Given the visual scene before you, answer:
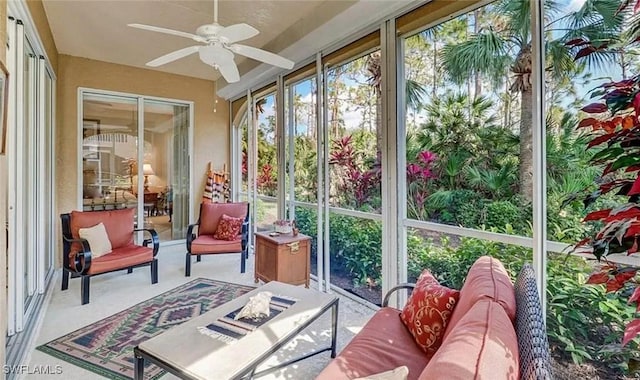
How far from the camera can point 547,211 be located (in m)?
2.15

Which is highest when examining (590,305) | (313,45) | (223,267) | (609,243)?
(313,45)

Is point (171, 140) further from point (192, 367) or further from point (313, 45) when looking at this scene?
point (192, 367)

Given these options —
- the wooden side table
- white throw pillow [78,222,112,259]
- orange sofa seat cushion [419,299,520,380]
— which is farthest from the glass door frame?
orange sofa seat cushion [419,299,520,380]

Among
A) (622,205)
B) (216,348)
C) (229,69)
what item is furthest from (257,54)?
(622,205)

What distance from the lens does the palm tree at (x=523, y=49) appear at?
194 centimetres

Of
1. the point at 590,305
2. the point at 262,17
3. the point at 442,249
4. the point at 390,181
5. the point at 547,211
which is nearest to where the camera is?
the point at 590,305

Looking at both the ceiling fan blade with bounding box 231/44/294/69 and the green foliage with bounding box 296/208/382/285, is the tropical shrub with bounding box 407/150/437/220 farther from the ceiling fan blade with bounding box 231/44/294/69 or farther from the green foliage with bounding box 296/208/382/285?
the ceiling fan blade with bounding box 231/44/294/69

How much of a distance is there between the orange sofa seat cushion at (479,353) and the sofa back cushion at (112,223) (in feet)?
13.8

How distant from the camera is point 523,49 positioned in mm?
2266

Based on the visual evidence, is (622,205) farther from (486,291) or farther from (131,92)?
(131,92)

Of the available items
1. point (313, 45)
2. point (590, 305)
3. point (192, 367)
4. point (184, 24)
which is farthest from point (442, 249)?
point (184, 24)

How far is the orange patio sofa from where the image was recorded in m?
0.97

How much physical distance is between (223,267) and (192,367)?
328cm

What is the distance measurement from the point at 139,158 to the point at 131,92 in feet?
3.49
